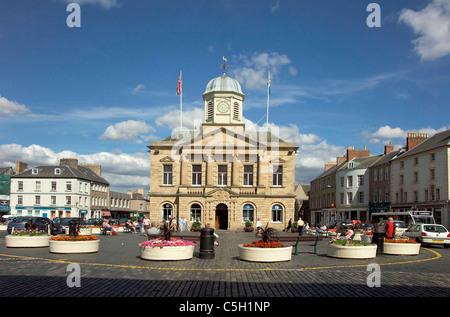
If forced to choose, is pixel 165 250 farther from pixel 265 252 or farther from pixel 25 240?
pixel 25 240

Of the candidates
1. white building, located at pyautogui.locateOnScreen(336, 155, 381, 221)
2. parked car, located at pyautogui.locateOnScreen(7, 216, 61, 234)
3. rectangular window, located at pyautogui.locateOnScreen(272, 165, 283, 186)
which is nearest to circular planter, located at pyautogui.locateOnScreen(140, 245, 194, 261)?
parked car, located at pyautogui.locateOnScreen(7, 216, 61, 234)

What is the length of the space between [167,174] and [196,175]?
3.26 meters

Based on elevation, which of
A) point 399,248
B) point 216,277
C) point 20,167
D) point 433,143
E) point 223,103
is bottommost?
point 216,277

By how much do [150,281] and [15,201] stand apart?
66.4m

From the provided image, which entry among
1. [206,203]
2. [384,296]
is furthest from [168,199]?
[384,296]

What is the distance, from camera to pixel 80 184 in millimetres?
70938

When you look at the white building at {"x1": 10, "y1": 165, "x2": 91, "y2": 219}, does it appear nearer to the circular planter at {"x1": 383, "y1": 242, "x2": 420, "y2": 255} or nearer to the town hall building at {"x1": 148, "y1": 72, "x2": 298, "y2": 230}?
the town hall building at {"x1": 148, "y1": 72, "x2": 298, "y2": 230}

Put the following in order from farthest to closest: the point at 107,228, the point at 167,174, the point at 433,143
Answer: the point at 433,143
the point at 167,174
the point at 107,228

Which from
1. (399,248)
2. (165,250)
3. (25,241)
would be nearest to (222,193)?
(25,241)

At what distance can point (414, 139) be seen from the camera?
2183 inches

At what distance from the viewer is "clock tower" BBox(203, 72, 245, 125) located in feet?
174

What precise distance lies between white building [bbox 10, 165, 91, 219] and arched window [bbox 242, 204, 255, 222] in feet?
110

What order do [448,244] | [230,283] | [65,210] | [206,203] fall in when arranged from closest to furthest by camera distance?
[230,283] < [448,244] < [206,203] < [65,210]

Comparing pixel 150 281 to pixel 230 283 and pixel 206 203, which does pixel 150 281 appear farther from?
pixel 206 203
